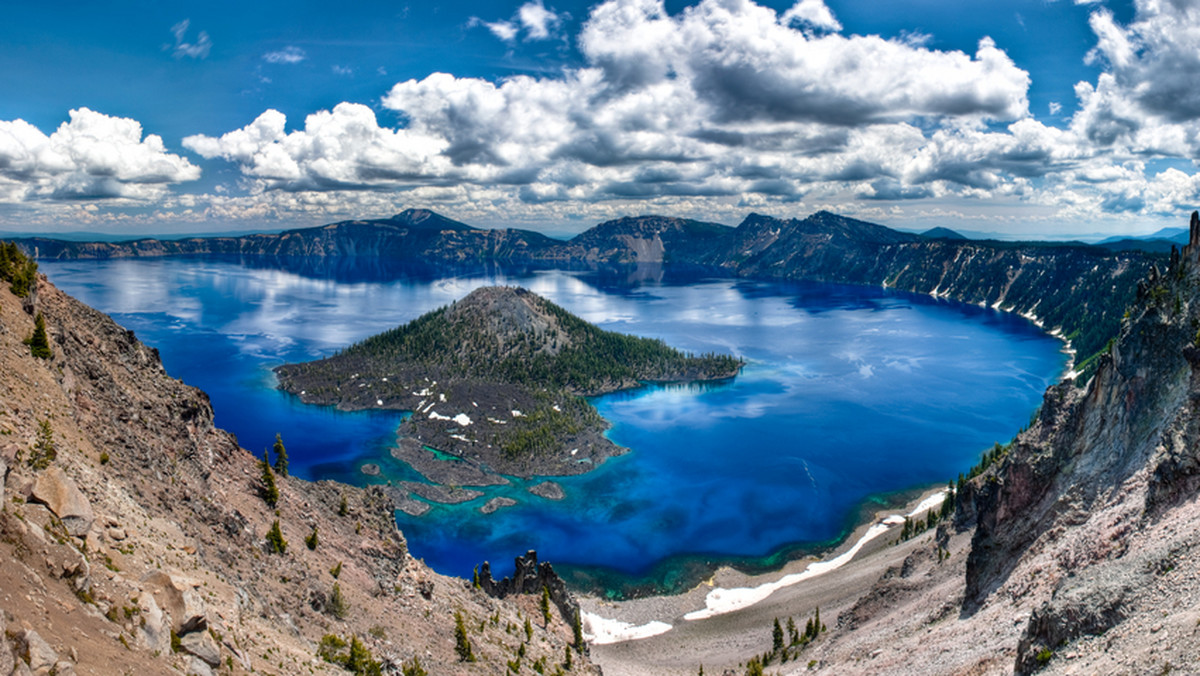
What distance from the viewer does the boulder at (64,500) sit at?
28.2 m

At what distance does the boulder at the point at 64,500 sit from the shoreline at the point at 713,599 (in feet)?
235

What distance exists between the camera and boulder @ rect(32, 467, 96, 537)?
92.6 ft

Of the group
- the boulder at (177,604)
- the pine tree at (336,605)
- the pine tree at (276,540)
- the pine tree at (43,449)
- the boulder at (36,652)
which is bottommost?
the pine tree at (336,605)

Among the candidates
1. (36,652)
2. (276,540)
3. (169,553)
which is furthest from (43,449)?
(276,540)

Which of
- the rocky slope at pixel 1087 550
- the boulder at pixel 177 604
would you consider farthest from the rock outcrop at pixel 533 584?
the boulder at pixel 177 604

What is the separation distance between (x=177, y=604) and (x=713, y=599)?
290 ft

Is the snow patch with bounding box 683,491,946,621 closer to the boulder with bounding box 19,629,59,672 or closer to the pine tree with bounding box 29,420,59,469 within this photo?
the pine tree with bounding box 29,420,59,469

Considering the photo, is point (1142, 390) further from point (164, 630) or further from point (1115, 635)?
point (164, 630)

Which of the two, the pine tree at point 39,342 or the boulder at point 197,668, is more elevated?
the pine tree at point 39,342

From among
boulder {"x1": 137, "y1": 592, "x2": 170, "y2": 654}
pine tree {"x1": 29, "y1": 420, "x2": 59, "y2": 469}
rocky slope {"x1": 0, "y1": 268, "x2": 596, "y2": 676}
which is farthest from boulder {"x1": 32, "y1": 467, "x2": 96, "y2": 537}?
boulder {"x1": 137, "y1": 592, "x2": 170, "y2": 654}

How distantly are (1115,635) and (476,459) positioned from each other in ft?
450

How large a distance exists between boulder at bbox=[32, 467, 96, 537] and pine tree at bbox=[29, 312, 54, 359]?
16.0 meters

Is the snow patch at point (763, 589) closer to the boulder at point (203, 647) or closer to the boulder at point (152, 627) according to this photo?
the boulder at point (203, 647)

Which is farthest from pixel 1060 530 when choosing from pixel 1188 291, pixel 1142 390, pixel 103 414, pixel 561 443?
pixel 561 443
